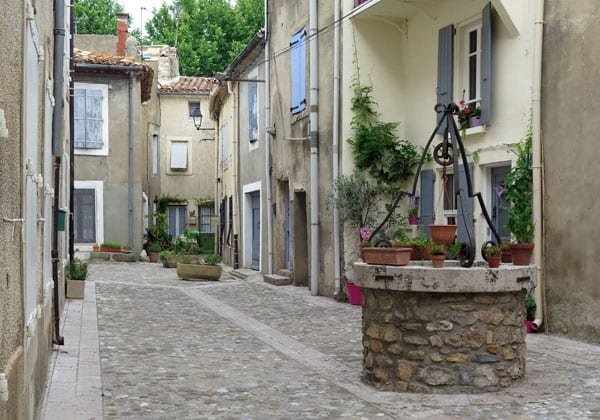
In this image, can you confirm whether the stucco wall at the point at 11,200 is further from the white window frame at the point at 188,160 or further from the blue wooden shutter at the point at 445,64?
the white window frame at the point at 188,160

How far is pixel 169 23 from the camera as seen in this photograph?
38719 millimetres

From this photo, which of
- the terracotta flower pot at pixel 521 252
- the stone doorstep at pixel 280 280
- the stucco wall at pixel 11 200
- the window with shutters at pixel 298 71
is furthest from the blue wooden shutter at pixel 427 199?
the stucco wall at pixel 11 200

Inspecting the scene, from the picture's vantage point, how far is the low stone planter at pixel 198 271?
17062mm

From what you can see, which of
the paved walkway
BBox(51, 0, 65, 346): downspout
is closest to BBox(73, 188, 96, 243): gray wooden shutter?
the paved walkway

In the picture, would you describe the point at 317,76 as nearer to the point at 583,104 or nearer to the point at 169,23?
the point at 583,104

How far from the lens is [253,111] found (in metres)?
18.8

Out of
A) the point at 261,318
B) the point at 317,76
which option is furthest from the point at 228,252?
the point at 261,318

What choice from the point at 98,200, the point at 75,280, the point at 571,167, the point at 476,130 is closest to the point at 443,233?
the point at 571,167

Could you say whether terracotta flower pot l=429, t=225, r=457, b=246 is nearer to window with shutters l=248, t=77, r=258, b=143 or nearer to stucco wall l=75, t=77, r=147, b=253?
window with shutters l=248, t=77, r=258, b=143

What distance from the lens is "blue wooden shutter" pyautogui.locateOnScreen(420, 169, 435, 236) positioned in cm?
1168

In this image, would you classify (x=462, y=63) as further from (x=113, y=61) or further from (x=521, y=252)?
(x=113, y=61)

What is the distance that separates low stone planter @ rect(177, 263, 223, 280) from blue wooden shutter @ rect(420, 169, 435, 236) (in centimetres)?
664

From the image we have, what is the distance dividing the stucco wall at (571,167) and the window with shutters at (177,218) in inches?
916

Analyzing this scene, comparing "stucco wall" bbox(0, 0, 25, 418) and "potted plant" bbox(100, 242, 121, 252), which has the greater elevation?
"stucco wall" bbox(0, 0, 25, 418)
